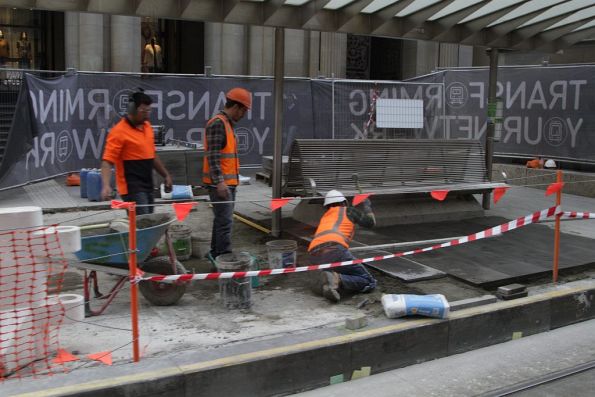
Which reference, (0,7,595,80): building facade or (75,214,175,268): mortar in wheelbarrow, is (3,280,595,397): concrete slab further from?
(0,7,595,80): building facade

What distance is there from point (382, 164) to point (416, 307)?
4.46m

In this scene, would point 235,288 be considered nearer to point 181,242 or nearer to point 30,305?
point 30,305

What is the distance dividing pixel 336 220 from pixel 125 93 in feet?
27.3

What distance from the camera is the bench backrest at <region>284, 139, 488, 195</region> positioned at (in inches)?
351

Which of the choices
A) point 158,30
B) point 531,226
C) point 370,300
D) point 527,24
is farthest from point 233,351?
point 158,30

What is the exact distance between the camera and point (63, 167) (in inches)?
492

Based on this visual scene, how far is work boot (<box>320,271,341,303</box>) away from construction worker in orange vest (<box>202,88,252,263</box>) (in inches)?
48.1

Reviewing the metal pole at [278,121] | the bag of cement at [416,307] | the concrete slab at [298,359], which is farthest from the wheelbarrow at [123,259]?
the metal pole at [278,121]

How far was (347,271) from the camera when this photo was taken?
20.1 ft

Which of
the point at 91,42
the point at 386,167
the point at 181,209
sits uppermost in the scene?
the point at 91,42

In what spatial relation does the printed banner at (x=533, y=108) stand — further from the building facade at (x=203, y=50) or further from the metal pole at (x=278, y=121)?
the metal pole at (x=278, y=121)

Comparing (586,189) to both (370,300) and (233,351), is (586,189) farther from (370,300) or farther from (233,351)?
(233,351)

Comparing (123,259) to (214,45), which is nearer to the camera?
(123,259)

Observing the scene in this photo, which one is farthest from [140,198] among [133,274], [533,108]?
[533,108]
